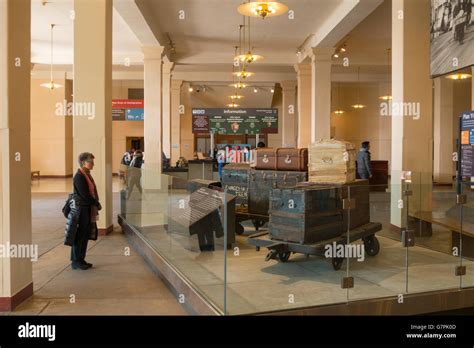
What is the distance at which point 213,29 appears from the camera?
15.4m

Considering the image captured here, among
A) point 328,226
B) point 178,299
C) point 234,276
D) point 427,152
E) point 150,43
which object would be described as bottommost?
point 178,299

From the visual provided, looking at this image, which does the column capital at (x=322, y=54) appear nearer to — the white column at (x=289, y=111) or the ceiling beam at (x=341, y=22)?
the ceiling beam at (x=341, y=22)

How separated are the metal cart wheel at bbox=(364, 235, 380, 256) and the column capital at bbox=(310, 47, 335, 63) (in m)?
10.5

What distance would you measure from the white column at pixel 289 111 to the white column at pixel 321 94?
866 centimetres

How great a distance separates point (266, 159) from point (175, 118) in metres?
18.3

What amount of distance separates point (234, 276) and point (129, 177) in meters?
5.73

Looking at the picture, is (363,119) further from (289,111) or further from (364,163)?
(364,163)

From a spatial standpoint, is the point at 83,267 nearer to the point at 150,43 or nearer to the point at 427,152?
the point at 427,152

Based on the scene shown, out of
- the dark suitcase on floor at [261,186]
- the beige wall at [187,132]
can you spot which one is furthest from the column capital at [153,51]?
the beige wall at [187,132]

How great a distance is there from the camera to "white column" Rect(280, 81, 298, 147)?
25.0 metres

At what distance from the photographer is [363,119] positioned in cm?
2833

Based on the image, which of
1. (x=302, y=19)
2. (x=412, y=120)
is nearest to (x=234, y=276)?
(x=412, y=120)

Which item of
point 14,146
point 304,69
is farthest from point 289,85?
point 14,146

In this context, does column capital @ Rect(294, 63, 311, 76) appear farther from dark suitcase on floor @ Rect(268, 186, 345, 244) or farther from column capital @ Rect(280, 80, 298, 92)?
dark suitcase on floor @ Rect(268, 186, 345, 244)
